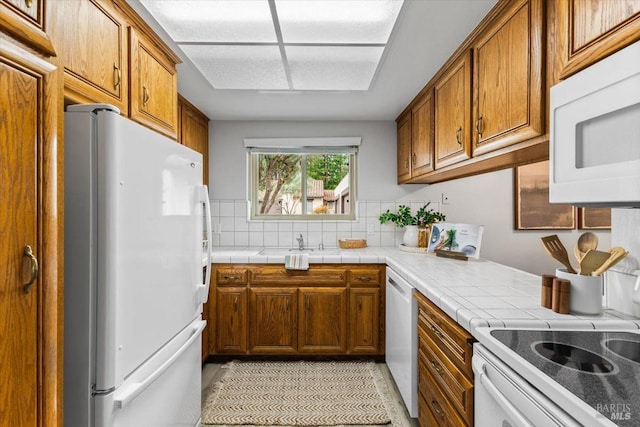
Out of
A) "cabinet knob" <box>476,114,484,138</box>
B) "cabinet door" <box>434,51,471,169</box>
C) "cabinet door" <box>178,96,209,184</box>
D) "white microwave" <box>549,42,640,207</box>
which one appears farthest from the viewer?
"cabinet door" <box>178,96,209,184</box>

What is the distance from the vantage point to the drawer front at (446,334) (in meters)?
1.22

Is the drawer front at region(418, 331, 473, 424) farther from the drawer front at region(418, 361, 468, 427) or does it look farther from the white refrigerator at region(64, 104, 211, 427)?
the white refrigerator at region(64, 104, 211, 427)

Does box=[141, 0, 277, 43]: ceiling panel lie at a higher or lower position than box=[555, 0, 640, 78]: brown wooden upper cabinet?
higher

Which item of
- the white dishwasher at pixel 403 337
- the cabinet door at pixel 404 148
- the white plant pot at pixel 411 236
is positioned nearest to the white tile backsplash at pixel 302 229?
the white plant pot at pixel 411 236

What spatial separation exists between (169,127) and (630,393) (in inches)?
80.7

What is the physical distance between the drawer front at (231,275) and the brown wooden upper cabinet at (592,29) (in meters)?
2.39

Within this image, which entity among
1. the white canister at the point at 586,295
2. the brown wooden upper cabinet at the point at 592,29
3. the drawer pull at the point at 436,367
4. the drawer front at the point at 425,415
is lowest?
the drawer front at the point at 425,415

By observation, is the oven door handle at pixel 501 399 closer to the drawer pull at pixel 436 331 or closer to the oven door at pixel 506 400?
the oven door at pixel 506 400

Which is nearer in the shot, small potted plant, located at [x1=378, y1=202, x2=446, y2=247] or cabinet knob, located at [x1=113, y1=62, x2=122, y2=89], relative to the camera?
cabinet knob, located at [x1=113, y1=62, x2=122, y2=89]

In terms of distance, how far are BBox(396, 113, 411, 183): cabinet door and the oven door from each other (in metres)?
2.14

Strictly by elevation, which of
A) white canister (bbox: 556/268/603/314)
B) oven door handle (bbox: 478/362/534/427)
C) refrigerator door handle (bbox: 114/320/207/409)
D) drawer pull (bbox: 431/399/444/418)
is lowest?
drawer pull (bbox: 431/399/444/418)

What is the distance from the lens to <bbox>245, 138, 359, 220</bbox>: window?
11.6 feet

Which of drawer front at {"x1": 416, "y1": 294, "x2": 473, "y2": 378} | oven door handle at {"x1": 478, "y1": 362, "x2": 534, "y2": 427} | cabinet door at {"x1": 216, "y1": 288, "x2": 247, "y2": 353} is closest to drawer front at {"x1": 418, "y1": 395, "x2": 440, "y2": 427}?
drawer front at {"x1": 416, "y1": 294, "x2": 473, "y2": 378}

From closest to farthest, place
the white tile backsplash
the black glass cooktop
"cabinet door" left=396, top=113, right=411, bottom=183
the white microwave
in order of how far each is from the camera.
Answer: the black glass cooktop < the white microwave < "cabinet door" left=396, top=113, right=411, bottom=183 < the white tile backsplash
